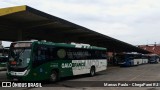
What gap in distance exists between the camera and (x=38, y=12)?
819 inches

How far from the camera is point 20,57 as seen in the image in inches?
687

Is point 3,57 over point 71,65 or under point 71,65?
over

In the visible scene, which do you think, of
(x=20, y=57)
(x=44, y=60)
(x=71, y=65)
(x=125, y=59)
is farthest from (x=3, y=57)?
(x=125, y=59)

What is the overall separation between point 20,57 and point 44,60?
162 centimetres

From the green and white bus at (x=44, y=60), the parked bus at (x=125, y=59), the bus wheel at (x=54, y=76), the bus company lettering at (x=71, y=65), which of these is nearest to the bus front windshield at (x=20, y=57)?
the green and white bus at (x=44, y=60)

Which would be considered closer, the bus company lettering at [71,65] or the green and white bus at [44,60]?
the green and white bus at [44,60]

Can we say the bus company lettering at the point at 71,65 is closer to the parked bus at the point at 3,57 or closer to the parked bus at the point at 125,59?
the parked bus at the point at 3,57

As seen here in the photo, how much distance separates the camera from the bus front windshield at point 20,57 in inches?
678

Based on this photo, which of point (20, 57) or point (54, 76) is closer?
point (20, 57)

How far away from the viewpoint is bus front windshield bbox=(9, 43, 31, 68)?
678 inches

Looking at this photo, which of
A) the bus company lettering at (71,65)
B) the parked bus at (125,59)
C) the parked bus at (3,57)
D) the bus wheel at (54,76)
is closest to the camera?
the bus wheel at (54,76)

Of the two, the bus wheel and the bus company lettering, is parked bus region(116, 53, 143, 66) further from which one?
the bus wheel

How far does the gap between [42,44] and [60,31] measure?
12728 mm

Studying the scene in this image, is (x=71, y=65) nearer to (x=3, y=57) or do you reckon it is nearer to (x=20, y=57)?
(x=20, y=57)
